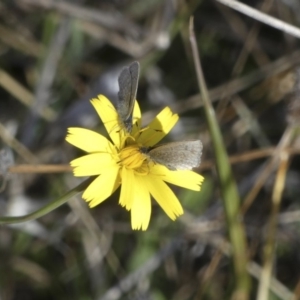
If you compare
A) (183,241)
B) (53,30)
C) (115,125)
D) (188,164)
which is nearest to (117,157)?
(115,125)

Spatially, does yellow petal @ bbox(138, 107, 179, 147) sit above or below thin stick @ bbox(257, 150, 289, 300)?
above

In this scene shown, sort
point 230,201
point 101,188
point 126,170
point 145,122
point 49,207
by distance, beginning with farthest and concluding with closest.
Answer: point 145,122, point 230,201, point 126,170, point 101,188, point 49,207

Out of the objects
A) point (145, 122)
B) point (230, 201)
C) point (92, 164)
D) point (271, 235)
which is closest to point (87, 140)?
point (92, 164)

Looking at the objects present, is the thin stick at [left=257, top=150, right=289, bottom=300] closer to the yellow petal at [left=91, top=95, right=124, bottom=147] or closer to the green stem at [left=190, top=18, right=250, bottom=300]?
the green stem at [left=190, top=18, right=250, bottom=300]

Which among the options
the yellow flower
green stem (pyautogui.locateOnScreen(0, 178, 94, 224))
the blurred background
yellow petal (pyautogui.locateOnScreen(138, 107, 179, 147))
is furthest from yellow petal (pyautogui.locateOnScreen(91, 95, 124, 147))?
the blurred background

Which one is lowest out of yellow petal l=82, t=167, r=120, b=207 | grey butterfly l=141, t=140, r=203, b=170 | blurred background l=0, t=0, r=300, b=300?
grey butterfly l=141, t=140, r=203, b=170

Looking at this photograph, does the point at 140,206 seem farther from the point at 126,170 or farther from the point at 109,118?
the point at 109,118

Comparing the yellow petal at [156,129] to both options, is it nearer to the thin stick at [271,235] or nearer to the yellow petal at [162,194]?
the yellow petal at [162,194]
